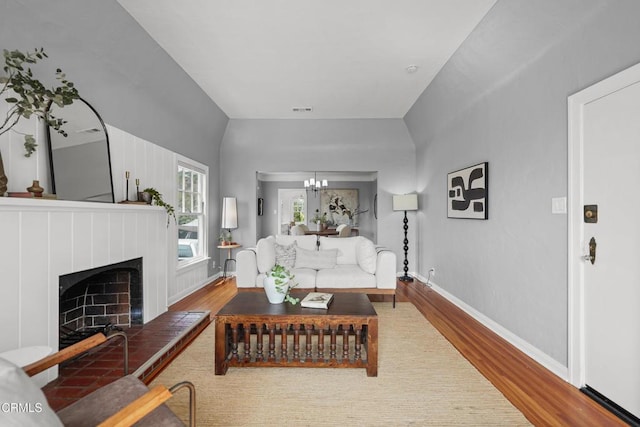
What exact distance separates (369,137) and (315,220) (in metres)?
2.12

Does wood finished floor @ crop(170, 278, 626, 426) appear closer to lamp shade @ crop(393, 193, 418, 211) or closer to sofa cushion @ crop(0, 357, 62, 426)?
lamp shade @ crop(393, 193, 418, 211)

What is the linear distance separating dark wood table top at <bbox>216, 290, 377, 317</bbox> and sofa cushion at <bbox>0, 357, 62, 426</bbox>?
57.0 inches

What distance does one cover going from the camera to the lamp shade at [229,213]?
5535mm

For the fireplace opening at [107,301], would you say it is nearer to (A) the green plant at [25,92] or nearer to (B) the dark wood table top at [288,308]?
(B) the dark wood table top at [288,308]

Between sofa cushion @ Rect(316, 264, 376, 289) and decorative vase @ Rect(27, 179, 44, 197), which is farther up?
decorative vase @ Rect(27, 179, 44, 197)

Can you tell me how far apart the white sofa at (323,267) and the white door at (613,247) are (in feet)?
6.86

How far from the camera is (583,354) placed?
6.82ft

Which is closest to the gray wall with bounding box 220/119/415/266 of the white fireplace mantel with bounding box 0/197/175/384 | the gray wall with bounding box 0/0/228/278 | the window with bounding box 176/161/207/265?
the window with bounding box 176/161/207/265

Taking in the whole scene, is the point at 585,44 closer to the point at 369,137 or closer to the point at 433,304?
the point at 433,304

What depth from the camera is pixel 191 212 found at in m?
4.77

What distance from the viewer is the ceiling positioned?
2588 mm

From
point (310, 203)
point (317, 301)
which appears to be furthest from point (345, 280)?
point (310, 203)

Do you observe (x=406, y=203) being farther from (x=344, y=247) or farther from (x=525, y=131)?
(x=525, y=131)

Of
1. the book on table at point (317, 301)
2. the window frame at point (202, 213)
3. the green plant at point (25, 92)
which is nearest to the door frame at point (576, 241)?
the book on table at point (317, 301)
